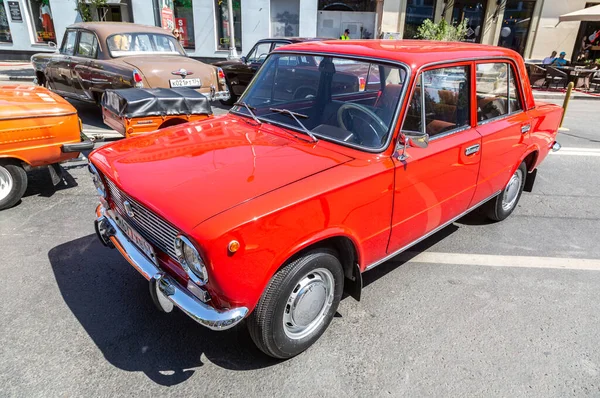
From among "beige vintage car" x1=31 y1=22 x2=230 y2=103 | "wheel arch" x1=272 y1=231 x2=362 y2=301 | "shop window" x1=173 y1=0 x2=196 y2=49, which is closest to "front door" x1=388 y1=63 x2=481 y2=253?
"wheel arch" x1=272 y1=231 x2=362 y2=301

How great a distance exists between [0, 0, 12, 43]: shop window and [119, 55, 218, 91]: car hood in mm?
15873

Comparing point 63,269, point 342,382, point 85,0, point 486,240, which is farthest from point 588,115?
point 85,0

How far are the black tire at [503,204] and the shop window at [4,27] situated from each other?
74.4ft

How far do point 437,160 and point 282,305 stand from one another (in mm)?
1610

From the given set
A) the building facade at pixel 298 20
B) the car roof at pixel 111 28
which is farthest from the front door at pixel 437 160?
the building facade at pixel 298 20

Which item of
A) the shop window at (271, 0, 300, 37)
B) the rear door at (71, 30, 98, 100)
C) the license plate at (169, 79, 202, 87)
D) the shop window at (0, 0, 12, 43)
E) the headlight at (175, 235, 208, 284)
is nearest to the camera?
the headlight at (175, 235, 208, 284)

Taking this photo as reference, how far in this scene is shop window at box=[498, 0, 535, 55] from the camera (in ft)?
62.6

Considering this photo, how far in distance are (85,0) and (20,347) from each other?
18676mm

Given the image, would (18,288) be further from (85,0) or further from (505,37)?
(505,37)

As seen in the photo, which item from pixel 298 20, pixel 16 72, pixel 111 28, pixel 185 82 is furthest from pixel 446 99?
pixel 16 72

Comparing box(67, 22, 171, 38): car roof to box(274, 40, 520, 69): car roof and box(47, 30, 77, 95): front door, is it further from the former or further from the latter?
box(274, 40, 520, 69): car roof

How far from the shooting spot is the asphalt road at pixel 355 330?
2443 millimetres

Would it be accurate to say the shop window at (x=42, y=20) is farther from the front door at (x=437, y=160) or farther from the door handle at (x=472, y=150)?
the door handle at (x=472, y=150)

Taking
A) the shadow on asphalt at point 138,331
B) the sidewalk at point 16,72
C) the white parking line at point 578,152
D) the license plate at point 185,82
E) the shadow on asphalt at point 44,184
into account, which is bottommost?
the shadow on asphalt at point 138,331
